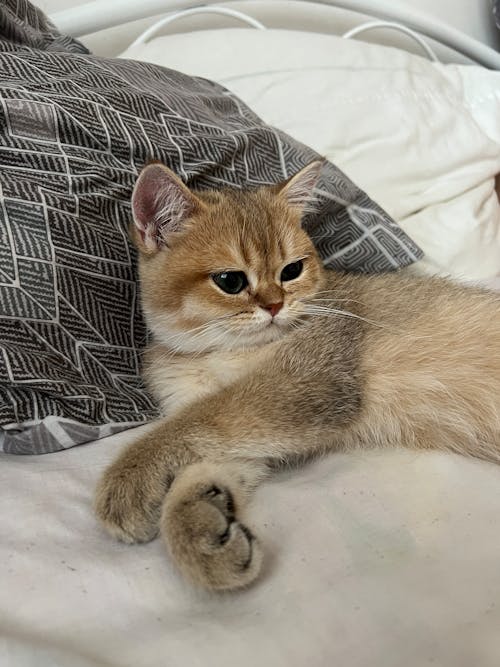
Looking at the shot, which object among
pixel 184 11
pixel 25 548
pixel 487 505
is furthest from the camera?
pixel 184 11

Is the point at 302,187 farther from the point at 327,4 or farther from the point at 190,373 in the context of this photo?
the point at 327,4

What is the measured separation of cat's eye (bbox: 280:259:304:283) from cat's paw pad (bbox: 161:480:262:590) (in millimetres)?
477

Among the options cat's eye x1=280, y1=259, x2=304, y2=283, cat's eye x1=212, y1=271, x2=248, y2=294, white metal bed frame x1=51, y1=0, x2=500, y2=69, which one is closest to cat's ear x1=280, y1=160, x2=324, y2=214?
cat's eye x1=280, y1=259, x2=304, y2=283

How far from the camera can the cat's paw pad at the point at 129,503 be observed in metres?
0.77

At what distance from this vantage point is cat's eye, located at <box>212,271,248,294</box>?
1.04 metres

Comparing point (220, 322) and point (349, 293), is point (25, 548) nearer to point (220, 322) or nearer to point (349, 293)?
point (220, 322)

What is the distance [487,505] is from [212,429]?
433 millimetres

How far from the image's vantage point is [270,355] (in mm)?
1032

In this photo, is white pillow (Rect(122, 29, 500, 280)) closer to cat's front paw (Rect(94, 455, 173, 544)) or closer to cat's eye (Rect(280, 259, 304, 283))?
cat's eye (Rect(280, 259, 304, 283))

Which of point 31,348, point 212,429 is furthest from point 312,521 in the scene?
point 31,348

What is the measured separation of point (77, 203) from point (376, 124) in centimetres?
99

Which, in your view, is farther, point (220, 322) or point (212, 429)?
point (220, 322)

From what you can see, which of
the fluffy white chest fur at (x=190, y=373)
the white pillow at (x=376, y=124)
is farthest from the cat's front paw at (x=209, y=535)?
the white pillow at (x=376, y=124)

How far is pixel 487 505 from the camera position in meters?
0.83
